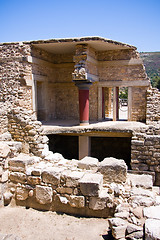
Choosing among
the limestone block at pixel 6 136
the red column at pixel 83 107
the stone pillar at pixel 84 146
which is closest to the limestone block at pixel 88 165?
the limestone block at pixel 6 136

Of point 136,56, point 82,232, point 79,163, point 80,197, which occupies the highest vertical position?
point 136,56

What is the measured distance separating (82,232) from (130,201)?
3.82 feet

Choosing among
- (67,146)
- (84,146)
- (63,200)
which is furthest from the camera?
(67,146)

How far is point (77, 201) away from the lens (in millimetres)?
5184

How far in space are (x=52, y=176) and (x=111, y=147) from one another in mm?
8572

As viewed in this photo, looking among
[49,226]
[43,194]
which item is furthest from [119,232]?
[43,194]

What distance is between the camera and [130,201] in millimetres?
4879

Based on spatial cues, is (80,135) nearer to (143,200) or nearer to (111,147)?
(111,147)

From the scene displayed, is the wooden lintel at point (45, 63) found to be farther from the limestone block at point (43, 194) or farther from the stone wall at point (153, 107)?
the limestone block at point (43, 194)

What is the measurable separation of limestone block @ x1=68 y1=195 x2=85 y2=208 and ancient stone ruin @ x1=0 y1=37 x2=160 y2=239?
22 millimetres

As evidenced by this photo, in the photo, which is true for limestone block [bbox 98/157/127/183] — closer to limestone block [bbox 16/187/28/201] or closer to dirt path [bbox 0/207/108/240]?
dirt path [bbox 0/207/108/240]

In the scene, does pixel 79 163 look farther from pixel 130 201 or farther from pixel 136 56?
pixel 136 56

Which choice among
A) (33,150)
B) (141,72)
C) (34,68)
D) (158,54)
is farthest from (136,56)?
(158,54)

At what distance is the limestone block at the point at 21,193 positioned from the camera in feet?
Answer: 19.0
